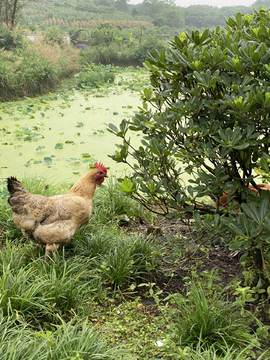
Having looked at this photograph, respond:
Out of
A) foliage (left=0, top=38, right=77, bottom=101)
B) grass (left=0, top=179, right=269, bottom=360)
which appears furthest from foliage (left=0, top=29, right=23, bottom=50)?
grass (left=0, top=179, right=269, bottom=360)

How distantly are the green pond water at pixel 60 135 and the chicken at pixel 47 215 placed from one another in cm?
122

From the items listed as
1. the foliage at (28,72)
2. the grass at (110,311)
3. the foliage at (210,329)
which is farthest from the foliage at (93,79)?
the foliage at (210,329)

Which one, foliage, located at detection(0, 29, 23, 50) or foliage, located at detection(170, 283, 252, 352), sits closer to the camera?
foliage, located at detection(170, 283, 252, 352)

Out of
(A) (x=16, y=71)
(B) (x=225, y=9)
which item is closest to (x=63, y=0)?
(B) (x=225, y=9)

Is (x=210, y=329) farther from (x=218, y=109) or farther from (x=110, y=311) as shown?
(x=218, y=109)

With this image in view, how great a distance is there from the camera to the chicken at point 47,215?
98.0 inches

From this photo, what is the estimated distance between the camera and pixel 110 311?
2.17 metres

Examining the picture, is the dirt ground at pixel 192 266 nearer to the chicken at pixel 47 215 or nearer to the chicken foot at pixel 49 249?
the chicken at pixel 47 215

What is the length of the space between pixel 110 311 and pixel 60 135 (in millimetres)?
4455

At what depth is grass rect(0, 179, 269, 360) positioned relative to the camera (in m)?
1.72

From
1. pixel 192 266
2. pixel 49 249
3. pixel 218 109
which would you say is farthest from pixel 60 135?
pixel 218 109

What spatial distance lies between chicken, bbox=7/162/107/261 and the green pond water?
1.22m

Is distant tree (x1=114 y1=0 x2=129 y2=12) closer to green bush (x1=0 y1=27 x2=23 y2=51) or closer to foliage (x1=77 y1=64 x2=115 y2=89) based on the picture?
green bush (x1=0 y1=27 x2=23 y2=51)

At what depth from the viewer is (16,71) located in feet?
27.8
